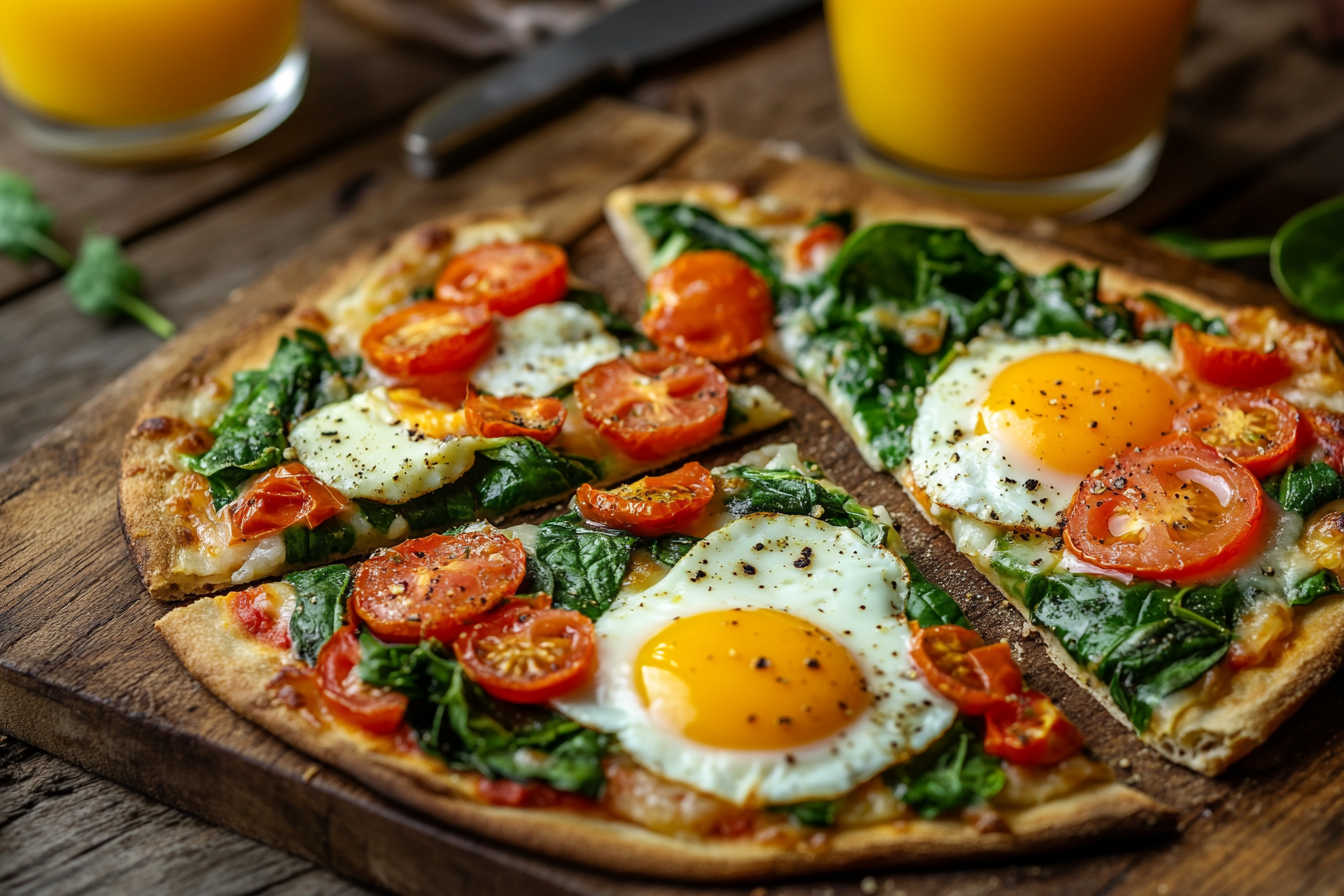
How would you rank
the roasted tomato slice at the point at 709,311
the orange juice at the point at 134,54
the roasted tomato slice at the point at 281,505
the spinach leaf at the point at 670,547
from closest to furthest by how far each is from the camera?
the spinach leaf at the point at 670,547, the roasted tomato slice at the point at 281,505, the roasted tomato slice at the point at 709,311, the orange juice at the point at 134,54

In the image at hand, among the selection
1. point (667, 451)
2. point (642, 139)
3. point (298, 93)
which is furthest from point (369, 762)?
point (298, 93)

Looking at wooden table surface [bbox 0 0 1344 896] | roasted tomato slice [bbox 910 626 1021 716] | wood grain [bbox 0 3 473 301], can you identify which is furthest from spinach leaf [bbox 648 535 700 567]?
wood grain [bbox 0 3 473 301]

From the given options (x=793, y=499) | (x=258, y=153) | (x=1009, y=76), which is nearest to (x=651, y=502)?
(x=793, y=499)

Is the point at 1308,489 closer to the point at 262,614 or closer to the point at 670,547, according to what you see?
the point at 670,547

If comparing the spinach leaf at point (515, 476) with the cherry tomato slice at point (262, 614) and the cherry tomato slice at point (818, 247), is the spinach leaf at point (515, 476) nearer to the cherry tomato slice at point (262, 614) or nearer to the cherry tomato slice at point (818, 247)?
the cherry tomato slice at point (262, 614)

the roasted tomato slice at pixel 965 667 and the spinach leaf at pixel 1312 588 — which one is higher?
the roasted tomato slice at pixel 965 667

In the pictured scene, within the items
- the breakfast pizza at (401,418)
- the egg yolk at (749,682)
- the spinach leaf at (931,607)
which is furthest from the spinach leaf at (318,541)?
the spinach leaf at (931,607)

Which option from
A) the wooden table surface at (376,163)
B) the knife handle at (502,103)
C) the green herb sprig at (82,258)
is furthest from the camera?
the knife handle at (502,103)
